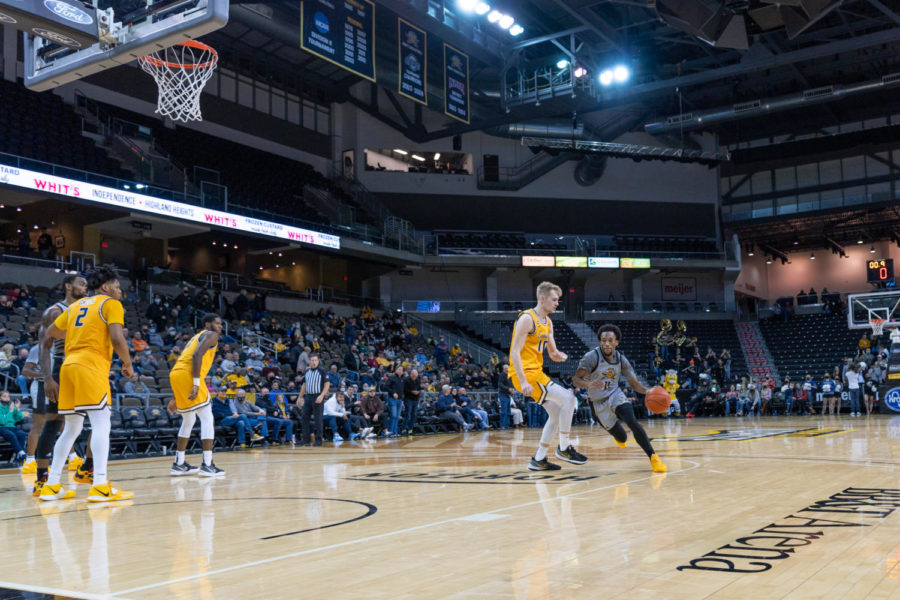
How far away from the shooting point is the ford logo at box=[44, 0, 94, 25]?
8156mm

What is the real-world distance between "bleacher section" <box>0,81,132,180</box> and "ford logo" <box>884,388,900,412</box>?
2262cm

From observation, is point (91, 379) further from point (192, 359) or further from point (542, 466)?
point (542, 466)

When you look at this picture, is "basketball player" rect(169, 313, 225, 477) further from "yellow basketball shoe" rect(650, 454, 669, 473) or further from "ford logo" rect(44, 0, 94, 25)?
"yellow basketball shoe" rect(650, 454, 669, 473)

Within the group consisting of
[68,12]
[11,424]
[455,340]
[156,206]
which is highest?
[156,206]

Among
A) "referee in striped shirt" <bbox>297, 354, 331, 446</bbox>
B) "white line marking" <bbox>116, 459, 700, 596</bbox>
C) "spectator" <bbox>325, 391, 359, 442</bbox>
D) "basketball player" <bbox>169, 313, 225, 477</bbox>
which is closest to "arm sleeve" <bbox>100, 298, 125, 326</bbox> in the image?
"basketball player" <bbox>169, 313, 225, 477</bbox>

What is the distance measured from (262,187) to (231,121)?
422cm

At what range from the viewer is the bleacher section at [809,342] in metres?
34.7

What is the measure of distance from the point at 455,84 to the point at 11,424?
15.2 meters

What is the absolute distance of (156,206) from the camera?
23.8m

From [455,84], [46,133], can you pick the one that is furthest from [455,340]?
[46,133]

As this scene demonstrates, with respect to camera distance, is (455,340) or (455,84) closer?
(455,84)

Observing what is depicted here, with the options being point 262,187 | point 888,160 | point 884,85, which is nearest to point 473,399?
point 262,187

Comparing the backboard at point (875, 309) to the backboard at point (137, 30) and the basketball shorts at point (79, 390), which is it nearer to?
the backboard at point (137, 30)

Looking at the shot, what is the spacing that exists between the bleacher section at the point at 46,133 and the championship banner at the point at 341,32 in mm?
8820
